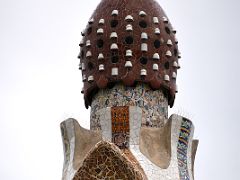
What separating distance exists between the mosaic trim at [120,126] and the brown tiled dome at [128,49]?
2.13ft

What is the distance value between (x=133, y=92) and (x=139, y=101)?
0.18m

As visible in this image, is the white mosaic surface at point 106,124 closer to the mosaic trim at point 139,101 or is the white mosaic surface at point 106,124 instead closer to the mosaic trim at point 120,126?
the mosaic trim at point 120,126

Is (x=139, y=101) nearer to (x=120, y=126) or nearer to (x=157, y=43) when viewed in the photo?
(x=120, y=126)

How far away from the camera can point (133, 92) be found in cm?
1270

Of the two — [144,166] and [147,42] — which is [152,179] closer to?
[144,166]

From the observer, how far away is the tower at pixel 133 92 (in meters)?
12.1

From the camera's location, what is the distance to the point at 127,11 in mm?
13086

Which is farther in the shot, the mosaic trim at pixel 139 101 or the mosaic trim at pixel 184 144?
the mosaic trim at pixel 139 101

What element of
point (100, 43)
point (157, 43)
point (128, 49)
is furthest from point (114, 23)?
point (157, 43)

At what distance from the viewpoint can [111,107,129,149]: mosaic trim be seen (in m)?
12.1

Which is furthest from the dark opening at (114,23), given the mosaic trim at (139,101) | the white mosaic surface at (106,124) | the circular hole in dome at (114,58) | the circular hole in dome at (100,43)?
the white mosaic surface at (106,124)

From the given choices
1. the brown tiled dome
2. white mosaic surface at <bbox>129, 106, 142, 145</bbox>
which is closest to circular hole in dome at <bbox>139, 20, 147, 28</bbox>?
the brown tiled dome

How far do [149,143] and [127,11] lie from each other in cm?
230

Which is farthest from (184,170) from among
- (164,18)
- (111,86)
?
(164,18)
